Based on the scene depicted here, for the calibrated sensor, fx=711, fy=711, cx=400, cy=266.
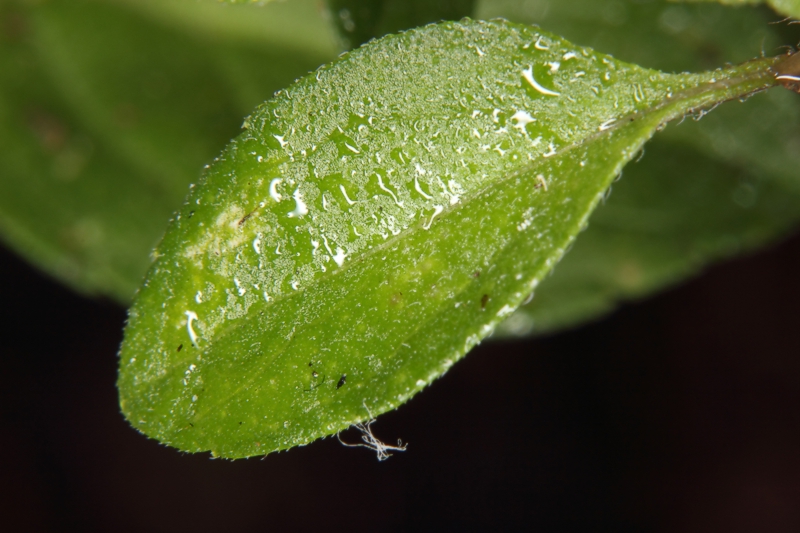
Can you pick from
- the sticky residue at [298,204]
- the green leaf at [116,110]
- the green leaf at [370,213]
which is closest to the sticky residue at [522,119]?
the green leaf at [370,213]

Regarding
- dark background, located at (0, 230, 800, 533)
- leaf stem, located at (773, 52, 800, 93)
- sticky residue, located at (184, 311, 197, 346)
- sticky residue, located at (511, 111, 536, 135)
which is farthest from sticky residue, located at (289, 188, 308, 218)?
dark background, located at (0, 230, 800, 533)

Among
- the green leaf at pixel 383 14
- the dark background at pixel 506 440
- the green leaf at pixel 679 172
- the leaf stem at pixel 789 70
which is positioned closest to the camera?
the leaf stem at pixel 789 70

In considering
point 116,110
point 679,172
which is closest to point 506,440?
point 679,172

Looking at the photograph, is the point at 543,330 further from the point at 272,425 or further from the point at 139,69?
the point at 139,69

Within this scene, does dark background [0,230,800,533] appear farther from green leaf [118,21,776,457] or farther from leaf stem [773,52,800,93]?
leaf stem [773,52,800,93]

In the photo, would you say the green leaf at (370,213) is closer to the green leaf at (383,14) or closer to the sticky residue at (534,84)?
the sticky residue at (534,84)

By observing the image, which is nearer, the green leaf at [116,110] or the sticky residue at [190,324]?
the sticky residue at [190,324]
